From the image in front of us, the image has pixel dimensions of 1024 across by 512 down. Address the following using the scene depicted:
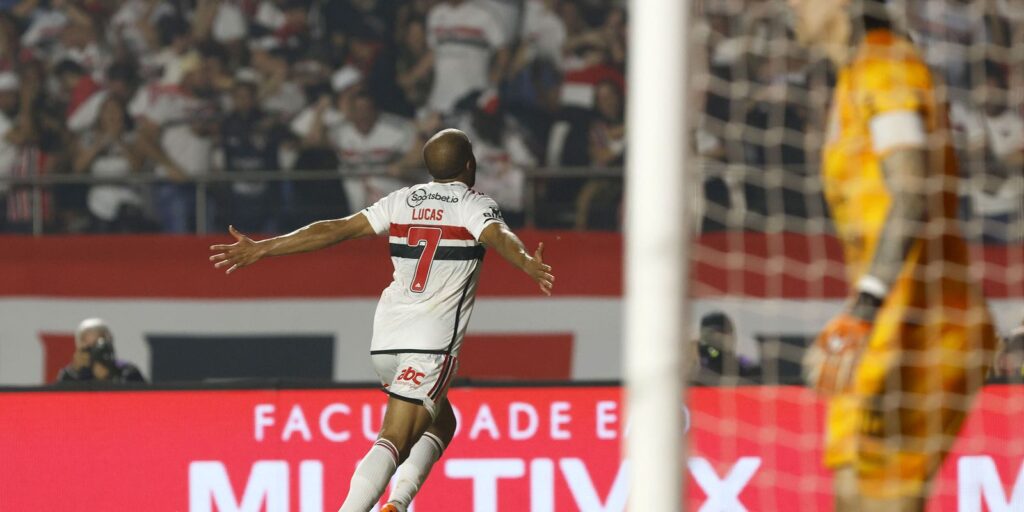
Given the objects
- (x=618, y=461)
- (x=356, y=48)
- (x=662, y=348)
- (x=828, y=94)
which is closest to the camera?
(x=662, y=348)

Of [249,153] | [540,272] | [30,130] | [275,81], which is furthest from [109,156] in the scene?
[540,272]

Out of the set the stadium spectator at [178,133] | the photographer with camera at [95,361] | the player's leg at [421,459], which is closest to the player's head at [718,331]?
the player's leg at [421,459]

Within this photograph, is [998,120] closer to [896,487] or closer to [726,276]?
[726,276]

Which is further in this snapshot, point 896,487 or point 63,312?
point 63,312

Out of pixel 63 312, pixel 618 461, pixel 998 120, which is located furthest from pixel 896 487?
pixel 63 312

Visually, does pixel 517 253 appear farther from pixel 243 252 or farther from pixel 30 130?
pixel 30 130

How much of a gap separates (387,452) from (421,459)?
0.27m

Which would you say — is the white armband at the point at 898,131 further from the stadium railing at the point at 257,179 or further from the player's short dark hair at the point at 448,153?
the stadium railing at the point at 257,179

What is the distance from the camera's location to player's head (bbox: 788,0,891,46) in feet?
14.2

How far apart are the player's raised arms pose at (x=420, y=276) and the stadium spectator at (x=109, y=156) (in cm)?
480

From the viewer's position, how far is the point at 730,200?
1017 centimetres

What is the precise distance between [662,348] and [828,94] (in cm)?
770

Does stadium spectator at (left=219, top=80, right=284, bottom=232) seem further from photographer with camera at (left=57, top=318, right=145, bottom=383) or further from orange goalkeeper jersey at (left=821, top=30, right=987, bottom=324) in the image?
orange goalkeeper jersey at (left=821, top=30, right=987, bottom=324)

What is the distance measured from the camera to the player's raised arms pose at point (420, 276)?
21.9 ft
